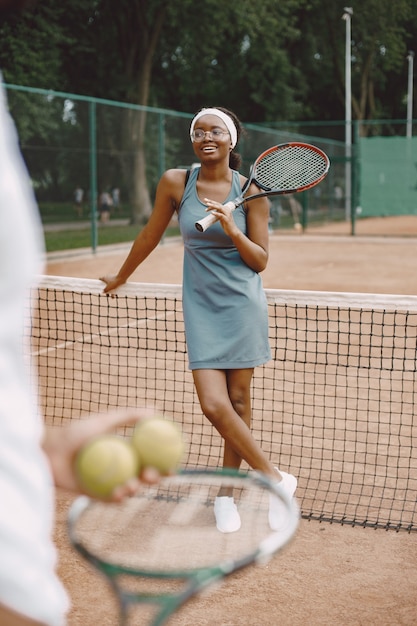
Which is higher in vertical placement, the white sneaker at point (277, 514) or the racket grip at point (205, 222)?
the racket grip at point (205, 222)

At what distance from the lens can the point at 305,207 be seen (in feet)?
87.0

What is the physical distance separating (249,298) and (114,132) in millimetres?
17518

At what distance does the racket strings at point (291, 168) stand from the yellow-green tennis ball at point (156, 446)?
2801 millimetres

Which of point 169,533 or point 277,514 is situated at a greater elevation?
point 277,514

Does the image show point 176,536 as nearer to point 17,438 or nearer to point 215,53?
point 17,438

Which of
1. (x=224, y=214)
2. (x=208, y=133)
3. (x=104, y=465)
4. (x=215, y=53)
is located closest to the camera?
(x=104, y=465)

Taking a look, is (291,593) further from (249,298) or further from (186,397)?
(186,397)

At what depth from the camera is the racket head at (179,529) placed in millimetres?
1384

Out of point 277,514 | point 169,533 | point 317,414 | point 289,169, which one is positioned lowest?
point 317,414

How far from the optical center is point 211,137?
Result: 3.60 metres

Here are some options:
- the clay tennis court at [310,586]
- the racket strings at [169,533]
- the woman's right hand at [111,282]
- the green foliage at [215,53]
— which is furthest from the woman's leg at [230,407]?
the green foliage at [215,53]

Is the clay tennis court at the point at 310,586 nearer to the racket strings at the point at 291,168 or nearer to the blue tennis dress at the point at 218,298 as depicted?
the blue tennis dress at the point at 218,298

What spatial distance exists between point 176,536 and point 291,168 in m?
2.60


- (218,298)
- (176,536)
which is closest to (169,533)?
(176,536)
